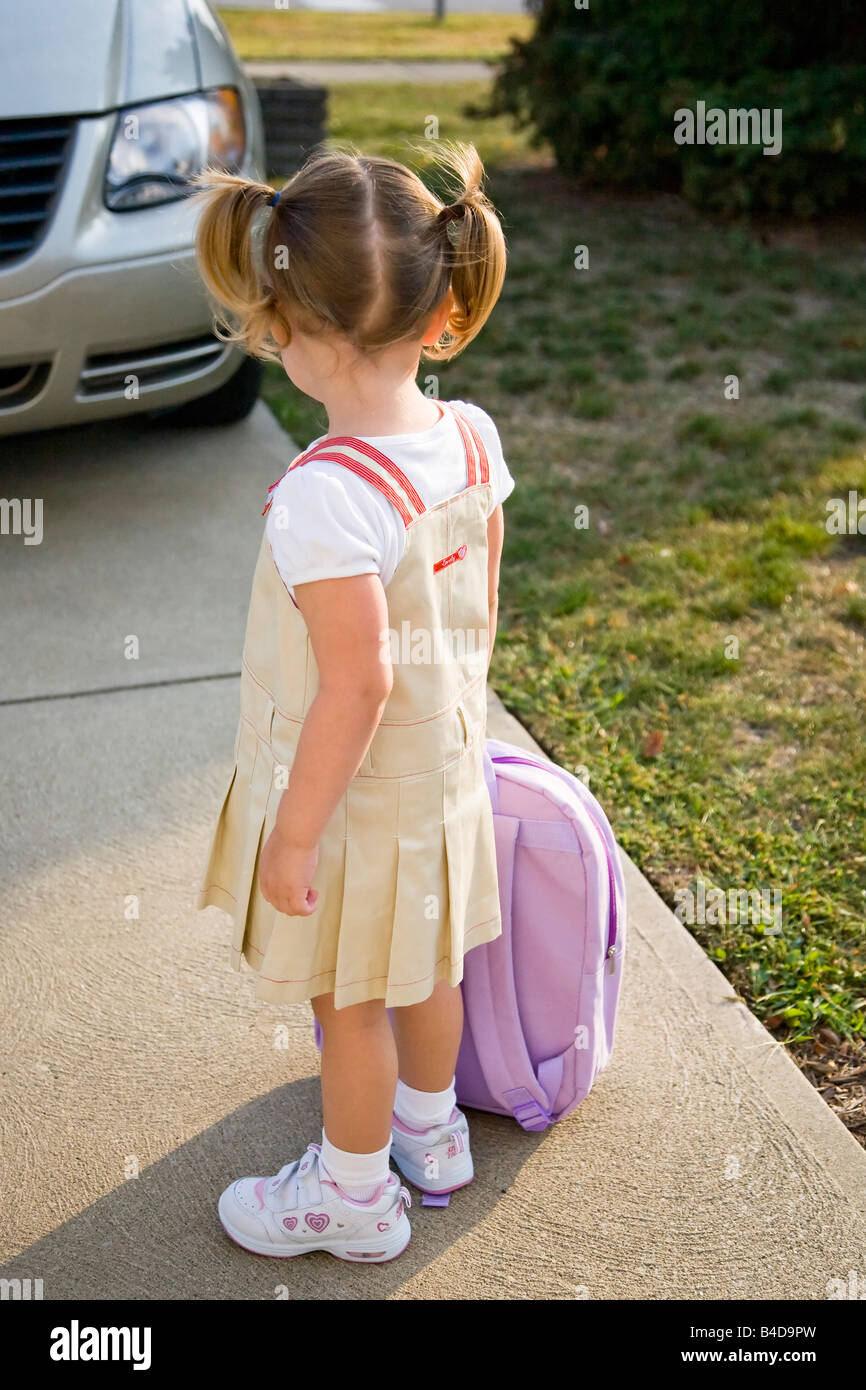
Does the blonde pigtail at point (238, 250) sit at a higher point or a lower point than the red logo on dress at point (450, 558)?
higher

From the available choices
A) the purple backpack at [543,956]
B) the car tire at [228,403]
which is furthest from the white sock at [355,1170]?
the car tire at [228,403]

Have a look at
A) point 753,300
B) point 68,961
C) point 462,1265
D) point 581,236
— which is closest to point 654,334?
point 753,300

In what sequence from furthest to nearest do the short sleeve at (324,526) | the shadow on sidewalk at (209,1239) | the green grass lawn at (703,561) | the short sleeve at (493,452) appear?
1. the green grass lawn at (703,561)
2. the shadow on sidewalk at (209,1239)
3. the short sleeve at (493,452)
4. the short sleeve at (324,526)

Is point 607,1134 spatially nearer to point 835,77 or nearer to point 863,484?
point 863,484

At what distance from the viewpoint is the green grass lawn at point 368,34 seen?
13.5 m

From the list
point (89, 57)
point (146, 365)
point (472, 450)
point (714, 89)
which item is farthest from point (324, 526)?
point (714, 89)

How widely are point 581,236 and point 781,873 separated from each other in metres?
5.11

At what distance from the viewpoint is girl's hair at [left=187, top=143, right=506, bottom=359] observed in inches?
60.2

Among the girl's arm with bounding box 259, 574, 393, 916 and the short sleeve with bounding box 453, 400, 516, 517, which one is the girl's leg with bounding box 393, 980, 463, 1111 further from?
the short sleeve with bounding box 453, 400, 516, 517

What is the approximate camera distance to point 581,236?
701cm

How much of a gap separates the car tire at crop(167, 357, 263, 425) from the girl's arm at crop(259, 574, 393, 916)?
295 cm

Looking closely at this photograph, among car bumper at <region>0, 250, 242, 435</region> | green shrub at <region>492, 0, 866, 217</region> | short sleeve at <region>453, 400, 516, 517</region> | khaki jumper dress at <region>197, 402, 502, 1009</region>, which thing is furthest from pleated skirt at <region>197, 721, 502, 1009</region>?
green shrub at <region>492, 0, 866, 217</region>

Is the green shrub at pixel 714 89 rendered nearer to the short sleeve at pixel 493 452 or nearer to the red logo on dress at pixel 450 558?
the short sleeve at pixel 493 452

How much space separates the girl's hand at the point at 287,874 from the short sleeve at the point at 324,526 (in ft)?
1.08
